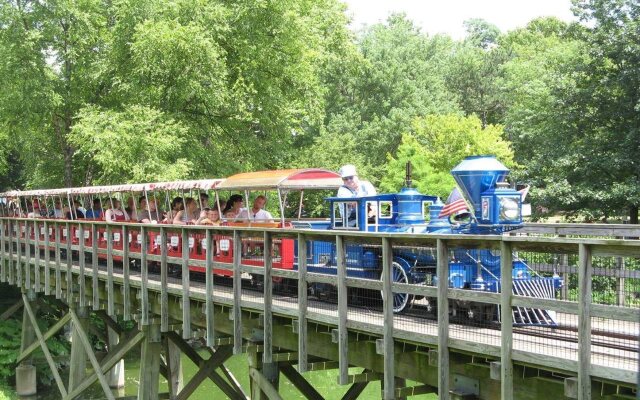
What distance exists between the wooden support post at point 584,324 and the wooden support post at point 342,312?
3143 mm

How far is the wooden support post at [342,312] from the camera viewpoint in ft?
30.3

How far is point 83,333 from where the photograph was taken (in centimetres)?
1789

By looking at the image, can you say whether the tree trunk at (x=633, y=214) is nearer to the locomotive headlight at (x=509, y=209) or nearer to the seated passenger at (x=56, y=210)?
the seated passenger at (x=56, y=210)

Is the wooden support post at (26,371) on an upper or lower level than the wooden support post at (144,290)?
lower

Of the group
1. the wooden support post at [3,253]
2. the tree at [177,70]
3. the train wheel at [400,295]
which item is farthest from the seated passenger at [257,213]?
the wooden support post at [3,253]

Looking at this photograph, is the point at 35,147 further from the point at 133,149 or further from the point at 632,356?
the point at 632,356

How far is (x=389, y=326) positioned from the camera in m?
8.55

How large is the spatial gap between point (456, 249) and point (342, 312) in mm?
1709

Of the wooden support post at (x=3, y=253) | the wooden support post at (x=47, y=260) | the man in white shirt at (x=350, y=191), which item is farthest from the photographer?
the wooden support post at (x=3, y=253)

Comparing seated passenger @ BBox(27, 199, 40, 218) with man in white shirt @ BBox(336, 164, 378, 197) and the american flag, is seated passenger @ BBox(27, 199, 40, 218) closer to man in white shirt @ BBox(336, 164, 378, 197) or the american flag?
man in white shirt @ BBox(336, 164, 378, 197)

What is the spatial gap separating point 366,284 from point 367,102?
4403cm

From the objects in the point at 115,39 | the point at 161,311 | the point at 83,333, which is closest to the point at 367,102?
the point at 115,39

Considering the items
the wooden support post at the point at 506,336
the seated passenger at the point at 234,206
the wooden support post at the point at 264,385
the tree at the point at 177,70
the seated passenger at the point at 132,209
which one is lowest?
the wooden support post at the point at 264,385

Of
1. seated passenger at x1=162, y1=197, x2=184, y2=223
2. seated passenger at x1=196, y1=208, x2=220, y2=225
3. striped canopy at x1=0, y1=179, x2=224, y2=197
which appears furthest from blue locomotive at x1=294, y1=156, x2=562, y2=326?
seated passenger at x1=162, y1=197, x2=184, y2=223
